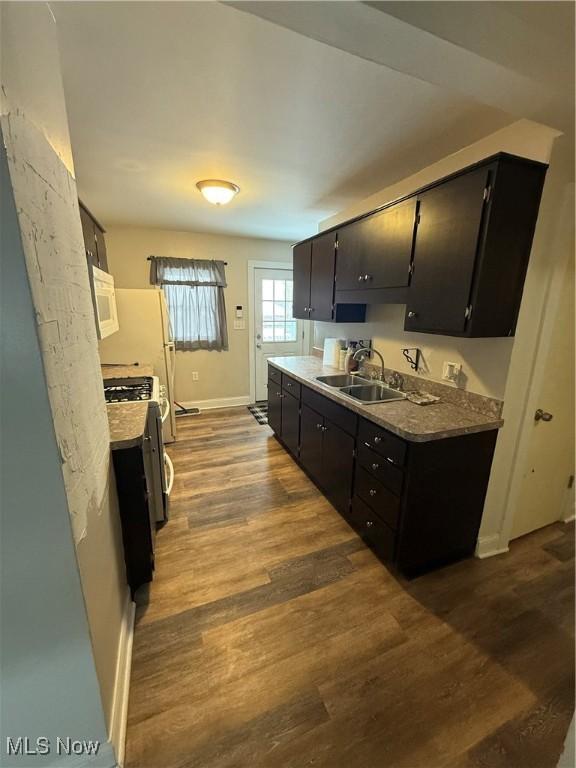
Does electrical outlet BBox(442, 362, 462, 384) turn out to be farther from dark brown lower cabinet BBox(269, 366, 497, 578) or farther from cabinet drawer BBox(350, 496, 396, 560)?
cabinet drawer BBox(350, 496, 396, 560)

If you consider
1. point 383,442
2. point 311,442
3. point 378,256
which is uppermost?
point 378,256

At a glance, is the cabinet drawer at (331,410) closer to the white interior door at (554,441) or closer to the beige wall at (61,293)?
the white interior door at (554,441)

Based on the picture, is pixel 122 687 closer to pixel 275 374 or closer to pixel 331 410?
pixel 331 410

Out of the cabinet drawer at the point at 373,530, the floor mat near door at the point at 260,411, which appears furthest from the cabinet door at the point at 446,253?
the floor mat near door at the point at 260,411

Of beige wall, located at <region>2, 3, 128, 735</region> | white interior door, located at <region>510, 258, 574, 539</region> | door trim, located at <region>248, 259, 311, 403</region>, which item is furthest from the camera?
door trim, located at <region>248, 259, 311, 403</region>

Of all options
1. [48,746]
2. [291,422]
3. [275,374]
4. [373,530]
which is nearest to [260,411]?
[275,374]

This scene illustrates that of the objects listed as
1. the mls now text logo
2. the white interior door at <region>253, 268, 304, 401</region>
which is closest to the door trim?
the white interior door at <region>253, 268, 304, 401</region>

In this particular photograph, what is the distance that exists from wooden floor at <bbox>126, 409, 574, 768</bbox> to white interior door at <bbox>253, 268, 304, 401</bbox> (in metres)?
2.85

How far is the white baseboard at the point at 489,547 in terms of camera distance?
6.22ft

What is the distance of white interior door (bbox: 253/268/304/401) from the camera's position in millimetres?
4449

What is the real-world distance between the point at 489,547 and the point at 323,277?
7.85ft

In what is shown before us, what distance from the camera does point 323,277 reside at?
2.77 meters

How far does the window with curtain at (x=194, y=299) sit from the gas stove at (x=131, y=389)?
1.60m

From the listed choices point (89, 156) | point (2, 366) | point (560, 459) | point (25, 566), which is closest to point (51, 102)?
point (2, 366)
